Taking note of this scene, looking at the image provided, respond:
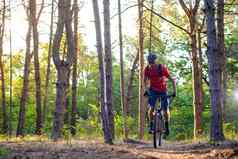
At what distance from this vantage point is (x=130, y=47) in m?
49.9

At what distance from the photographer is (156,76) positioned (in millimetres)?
11102

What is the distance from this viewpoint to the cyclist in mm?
11047

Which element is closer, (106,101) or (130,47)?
(106,101)

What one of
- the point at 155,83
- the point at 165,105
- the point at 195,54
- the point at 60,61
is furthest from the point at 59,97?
the point at 195,54

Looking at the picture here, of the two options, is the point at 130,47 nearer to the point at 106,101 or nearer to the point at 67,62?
the point at 67,62

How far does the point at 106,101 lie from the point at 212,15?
300 cm

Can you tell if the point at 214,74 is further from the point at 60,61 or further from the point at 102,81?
the point at 60,61

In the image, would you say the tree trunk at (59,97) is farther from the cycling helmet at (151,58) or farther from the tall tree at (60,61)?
the cycling helmet at (151,58)

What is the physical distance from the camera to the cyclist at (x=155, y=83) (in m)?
11.0

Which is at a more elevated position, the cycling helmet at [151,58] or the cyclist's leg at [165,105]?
the cycling helmet at [151,58]

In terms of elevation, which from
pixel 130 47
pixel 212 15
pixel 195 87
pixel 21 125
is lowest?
pixel 21 125

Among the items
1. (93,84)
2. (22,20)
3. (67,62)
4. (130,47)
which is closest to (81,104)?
(93,84)

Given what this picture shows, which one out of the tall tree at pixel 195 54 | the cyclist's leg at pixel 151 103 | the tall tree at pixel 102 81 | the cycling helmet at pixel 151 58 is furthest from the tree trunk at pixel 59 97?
the tall tree at pixel 195 54

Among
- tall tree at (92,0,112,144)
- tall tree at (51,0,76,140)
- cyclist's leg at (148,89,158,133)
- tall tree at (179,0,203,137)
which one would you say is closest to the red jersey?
cyclist's leg at (148,89,158,133)
